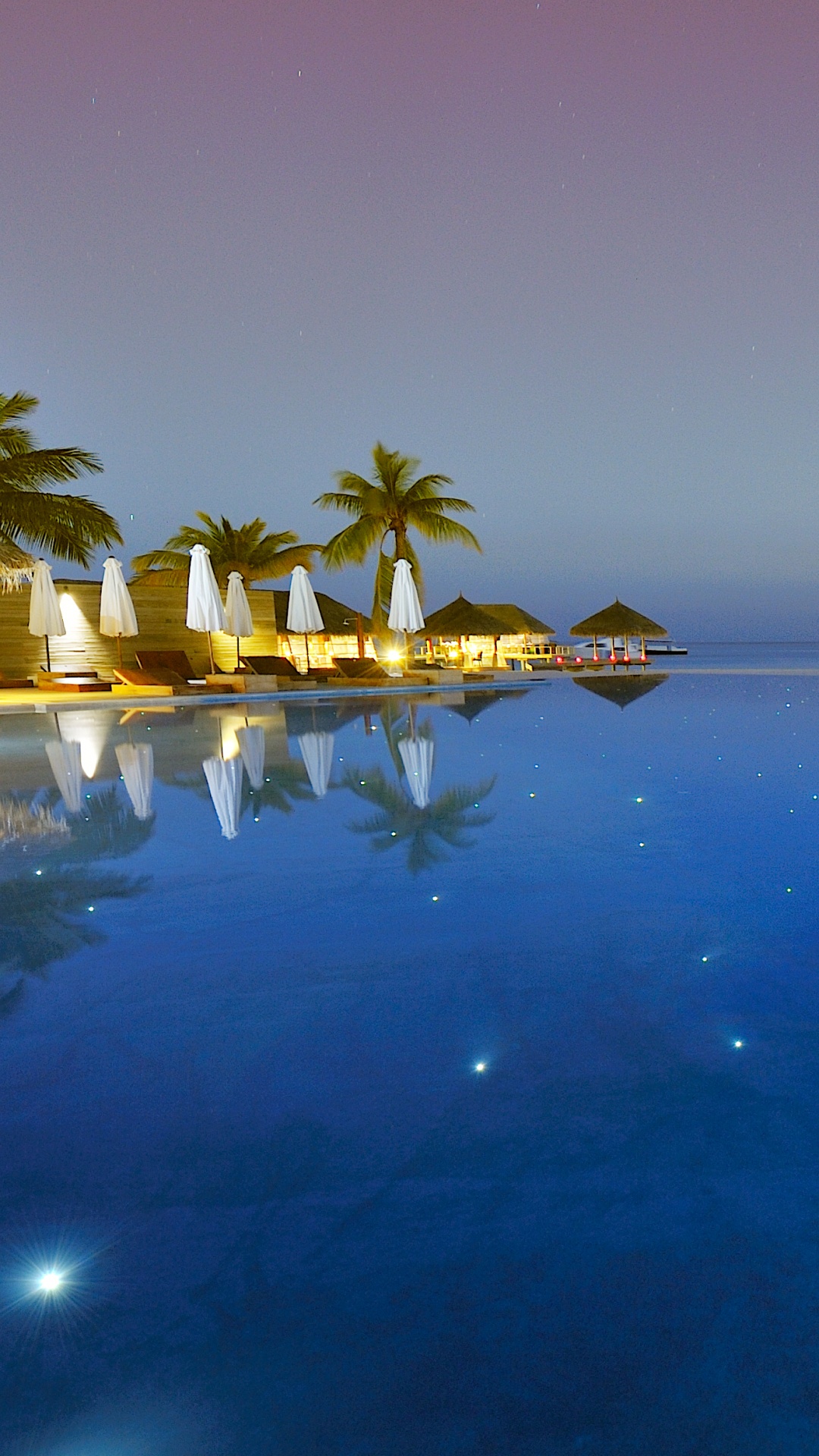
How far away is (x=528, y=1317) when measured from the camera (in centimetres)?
134

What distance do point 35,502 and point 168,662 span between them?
4.03m

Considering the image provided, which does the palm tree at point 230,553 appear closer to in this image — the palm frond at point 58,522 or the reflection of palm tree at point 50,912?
the palm frond at point 58,522

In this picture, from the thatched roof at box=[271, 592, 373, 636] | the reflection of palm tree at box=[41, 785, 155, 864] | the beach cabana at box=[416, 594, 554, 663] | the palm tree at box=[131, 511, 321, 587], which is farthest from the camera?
the beach cabana at box=[416, 594, 554, 663]

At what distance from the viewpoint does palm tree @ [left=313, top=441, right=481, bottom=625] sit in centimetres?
1925

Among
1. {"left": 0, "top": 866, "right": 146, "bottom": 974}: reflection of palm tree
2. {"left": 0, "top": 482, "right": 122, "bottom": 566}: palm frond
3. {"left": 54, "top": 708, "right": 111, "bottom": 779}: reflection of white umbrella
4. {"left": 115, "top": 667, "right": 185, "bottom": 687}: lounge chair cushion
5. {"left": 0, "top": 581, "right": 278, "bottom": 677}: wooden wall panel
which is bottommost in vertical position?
{"left": 0, "top": 866, "right": 146, "bottom": 974}: reflection of palm tree

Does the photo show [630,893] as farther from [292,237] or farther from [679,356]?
[679,356]

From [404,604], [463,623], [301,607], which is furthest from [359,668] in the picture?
[463,623]

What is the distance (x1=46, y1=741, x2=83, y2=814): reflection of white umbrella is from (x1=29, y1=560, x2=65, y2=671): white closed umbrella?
6801 millimetres

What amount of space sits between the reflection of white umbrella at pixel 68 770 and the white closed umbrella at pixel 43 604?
680 centimetres

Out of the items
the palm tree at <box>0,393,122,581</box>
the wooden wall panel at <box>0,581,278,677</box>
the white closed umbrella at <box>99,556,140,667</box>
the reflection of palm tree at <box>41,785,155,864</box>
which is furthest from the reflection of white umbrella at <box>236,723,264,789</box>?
the wooden wall panel at <box>0,581,278,677</box>

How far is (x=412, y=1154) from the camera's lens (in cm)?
179

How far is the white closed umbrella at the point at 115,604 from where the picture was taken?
15492 mm

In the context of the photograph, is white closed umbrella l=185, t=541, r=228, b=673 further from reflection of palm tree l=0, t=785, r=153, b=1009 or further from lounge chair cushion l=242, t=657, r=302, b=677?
reflection of palm tree l=0, t=785, r=153, b=1009

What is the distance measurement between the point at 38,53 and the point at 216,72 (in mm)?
2694
